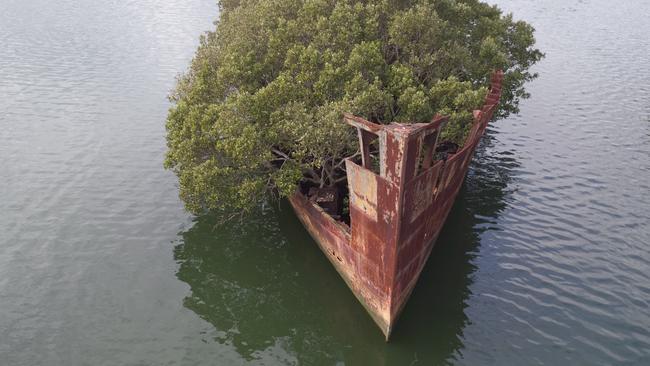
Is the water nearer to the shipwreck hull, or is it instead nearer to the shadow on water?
the shadow on water

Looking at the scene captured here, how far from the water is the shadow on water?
75 millimetres

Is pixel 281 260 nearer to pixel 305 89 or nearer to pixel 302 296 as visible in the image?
pixel 302 296

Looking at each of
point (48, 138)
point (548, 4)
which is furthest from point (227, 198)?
point (548, 4)

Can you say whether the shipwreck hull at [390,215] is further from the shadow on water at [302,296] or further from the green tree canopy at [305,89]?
the green tree canopy at [305,89]

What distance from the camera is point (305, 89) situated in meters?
20.1

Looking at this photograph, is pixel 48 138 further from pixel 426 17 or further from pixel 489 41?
pixel 489 41

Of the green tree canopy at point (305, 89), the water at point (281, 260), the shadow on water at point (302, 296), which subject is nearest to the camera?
the shadow on water at point (302, 296)

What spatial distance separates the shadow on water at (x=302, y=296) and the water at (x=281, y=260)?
0.08 metres

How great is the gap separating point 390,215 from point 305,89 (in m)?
8.30

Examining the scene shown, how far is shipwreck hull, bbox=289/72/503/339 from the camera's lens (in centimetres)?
1384

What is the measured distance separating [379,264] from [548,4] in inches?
3958

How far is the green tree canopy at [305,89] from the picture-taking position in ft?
62.1

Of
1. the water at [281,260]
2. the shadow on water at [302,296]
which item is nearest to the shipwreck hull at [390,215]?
the shadow on water at [302,296]

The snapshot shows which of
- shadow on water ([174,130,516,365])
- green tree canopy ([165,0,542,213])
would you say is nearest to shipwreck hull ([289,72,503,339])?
shadow on water ([174,130,516,365])
